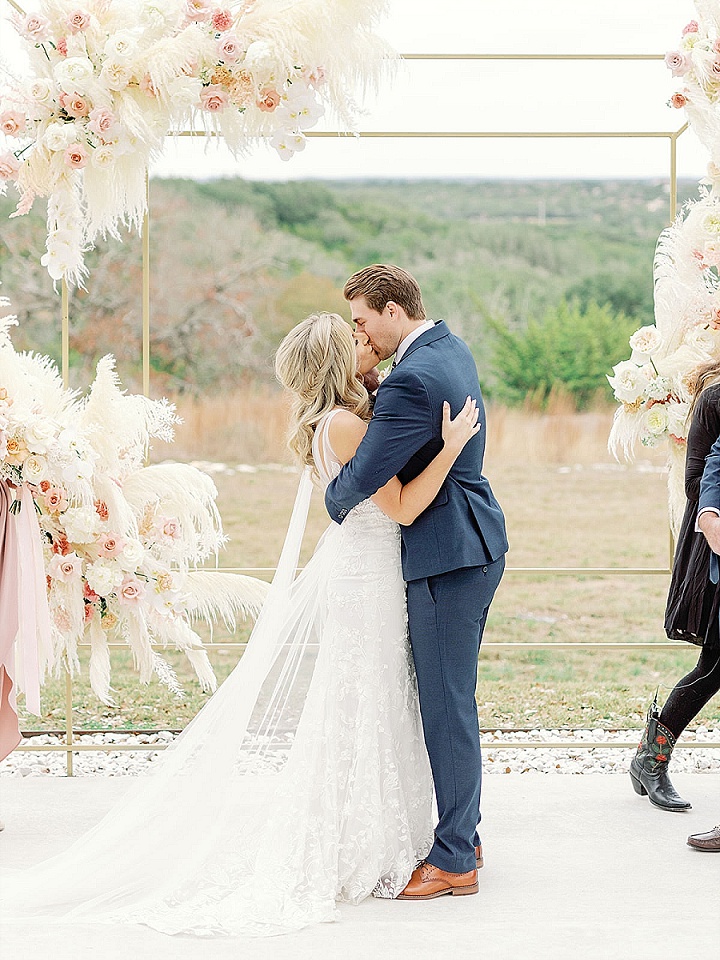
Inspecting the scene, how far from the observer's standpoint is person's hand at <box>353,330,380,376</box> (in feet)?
9.93

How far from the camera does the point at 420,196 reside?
8.66 m

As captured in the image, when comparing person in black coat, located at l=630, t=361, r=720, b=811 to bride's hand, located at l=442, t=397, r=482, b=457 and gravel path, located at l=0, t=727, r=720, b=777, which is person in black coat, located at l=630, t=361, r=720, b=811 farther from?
bride's hand, located at l=442, t=397, r=482, b=457

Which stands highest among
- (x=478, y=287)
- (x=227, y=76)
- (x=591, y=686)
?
(x=478, y=287)

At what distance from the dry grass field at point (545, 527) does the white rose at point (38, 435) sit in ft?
15.4

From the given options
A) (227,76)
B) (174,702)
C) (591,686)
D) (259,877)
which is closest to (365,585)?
(259,877)

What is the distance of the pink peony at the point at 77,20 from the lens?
3129 mm

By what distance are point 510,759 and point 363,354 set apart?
2.28m

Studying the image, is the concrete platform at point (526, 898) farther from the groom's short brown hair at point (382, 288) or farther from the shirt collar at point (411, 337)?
the groom's short brown hair at point (382, 288)

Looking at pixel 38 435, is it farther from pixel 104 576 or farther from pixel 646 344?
pixel 646 344

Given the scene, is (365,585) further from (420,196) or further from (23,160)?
(420,196)

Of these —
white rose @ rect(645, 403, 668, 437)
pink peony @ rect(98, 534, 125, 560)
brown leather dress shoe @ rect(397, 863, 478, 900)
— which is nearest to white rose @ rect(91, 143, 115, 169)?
pink peony @ rect(98, 534, 125, 560)

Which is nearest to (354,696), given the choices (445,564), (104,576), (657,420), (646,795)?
(445,564)

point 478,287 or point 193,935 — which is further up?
point 478,287

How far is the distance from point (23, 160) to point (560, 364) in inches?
232
